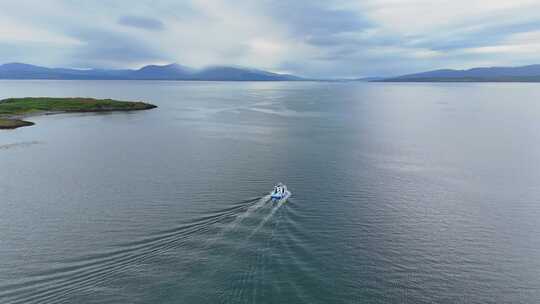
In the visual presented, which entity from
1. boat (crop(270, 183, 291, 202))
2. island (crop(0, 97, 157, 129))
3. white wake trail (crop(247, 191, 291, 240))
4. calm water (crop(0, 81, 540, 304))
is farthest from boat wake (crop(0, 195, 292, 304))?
island (crop(0, 97, 157, 129))

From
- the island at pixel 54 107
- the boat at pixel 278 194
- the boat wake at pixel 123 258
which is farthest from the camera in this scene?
the island at pixel 54 107

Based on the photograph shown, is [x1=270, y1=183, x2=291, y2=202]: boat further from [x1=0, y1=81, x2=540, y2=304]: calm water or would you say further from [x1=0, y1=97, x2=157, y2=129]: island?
[x1=0, y1=97, x2=157, y2=129]: island

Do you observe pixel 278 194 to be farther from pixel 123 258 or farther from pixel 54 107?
pixel 54 107

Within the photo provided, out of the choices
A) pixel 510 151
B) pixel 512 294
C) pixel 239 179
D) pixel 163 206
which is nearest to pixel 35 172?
pixel 163 206

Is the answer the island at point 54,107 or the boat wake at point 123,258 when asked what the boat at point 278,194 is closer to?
the boat wake at point 123,258

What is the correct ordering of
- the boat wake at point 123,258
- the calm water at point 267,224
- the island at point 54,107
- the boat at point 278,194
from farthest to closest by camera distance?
the island at point 54,107, the boat at point 278,194, the calm water at point 267,224, the boat wake at point 123,258

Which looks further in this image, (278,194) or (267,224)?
(278,194)

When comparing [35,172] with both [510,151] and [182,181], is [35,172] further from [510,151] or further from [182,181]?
[510,151]

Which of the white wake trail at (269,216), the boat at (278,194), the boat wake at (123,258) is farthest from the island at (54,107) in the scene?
the white wake trail at (269,216)

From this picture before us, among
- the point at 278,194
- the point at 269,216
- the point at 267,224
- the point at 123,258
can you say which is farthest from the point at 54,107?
the point at 267,224
